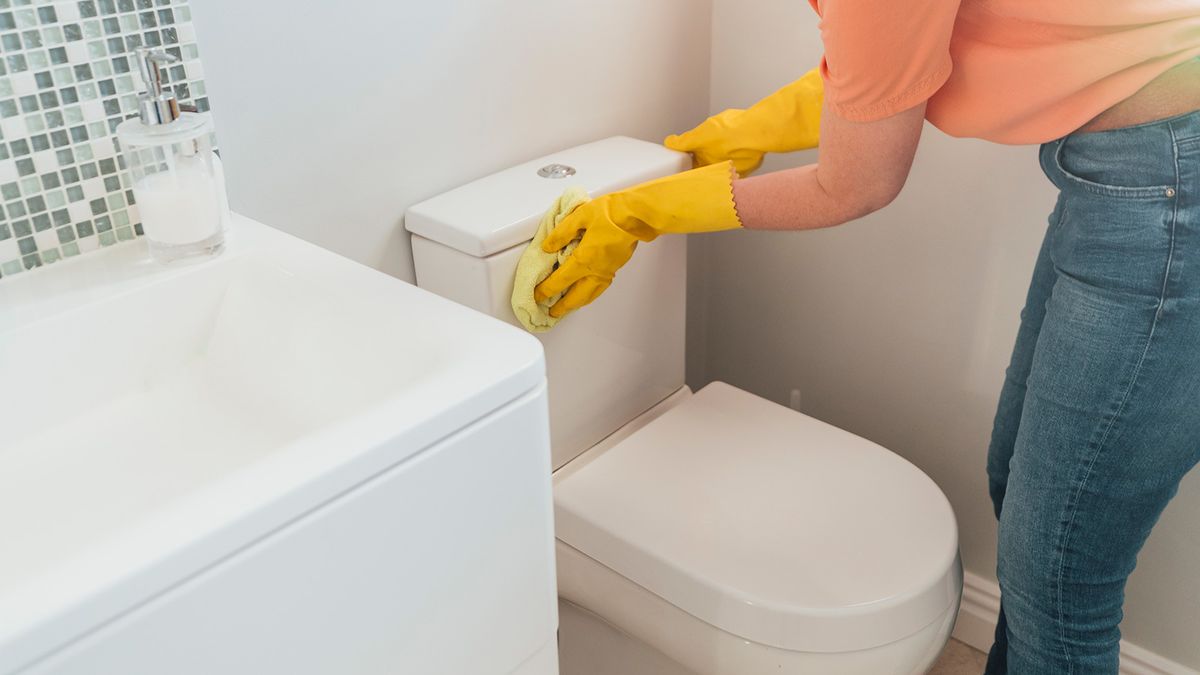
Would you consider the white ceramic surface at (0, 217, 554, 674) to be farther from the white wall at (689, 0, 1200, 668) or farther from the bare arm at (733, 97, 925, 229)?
the white wall at (689, 0, 1200, 668)

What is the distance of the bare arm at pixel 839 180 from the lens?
2.87ft

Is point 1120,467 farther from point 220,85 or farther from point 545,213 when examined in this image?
point 220,85

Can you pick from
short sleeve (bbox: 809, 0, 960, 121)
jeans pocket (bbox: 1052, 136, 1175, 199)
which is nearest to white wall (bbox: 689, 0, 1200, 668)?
jeans pocket (bbox: 1052, 136, 1175, 199)

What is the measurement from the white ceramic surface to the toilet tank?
258 mm

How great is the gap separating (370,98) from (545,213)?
21 cm

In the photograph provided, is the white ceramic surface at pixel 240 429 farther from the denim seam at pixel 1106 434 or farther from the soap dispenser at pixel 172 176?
the denim seam at pixel 1106 434

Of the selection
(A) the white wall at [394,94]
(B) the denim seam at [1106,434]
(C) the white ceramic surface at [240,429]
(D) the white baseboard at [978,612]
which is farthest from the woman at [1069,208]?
(D) the white baseboard at [978,612]

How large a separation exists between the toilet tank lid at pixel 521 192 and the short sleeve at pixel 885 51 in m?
0.37

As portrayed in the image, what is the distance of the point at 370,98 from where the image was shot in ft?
3.48

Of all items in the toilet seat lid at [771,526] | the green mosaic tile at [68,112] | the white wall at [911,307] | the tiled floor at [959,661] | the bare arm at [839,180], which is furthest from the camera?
the tiled floor at [959,661]

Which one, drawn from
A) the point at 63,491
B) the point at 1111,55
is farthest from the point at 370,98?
the point at 1111,55

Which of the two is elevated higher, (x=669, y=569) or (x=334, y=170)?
(x=334, y=170)

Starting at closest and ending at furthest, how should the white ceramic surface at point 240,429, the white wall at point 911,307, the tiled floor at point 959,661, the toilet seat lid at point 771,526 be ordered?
the white ceramic surface at point 240,429
the toilet seat lid at point 771,526
the white wall at point 911,307
the tiled floor at point 959,661

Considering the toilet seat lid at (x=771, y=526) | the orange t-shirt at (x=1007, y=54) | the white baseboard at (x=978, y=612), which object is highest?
the orange t-shirt at (x=1007, y=54)
